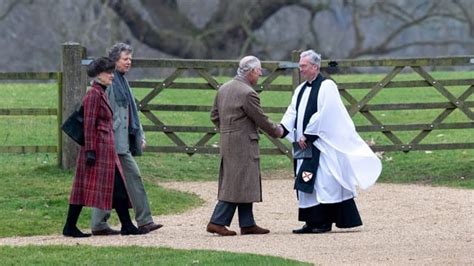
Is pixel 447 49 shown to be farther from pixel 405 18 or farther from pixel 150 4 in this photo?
pixel 150 4

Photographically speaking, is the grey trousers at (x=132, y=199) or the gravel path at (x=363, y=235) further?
the grey trousers at (x=132, y=199)

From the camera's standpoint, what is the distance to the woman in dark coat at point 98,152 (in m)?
13.3

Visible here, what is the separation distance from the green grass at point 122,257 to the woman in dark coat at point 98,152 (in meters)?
0.85

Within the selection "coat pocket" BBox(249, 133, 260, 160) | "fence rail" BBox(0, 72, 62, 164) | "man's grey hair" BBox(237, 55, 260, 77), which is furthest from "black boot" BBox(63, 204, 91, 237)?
"fence rail" BBox(0, 72, 62, 164)

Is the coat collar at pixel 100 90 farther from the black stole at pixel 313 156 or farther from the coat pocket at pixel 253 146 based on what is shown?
the black stole at pixel 313 156

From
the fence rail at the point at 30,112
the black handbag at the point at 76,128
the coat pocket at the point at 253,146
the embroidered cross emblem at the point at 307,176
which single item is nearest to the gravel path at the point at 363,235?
the embroidered cross emblem at the point at 307,176

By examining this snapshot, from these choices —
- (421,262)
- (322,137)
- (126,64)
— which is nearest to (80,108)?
(126,64)

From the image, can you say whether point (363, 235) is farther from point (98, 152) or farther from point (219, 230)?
point (98, 152)

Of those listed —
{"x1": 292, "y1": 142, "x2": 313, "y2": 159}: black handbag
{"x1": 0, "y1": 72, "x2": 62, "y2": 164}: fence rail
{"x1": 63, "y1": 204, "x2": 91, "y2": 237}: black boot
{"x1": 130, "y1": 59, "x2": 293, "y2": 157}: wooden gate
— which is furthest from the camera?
{"x1": 130, "y1": 59, "x2": 293, "y2": 157}: wooden gate

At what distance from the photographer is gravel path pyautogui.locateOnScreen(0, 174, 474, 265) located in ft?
40.1

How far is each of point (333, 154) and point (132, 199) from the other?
78.4 inches

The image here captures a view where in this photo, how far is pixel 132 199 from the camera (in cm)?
1390

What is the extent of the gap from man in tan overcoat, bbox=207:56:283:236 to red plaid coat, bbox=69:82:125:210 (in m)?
1.12

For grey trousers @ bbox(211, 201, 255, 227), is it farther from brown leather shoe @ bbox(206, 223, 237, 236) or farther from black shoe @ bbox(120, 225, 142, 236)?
black shoe @ bbox(120, 225, 142, 236)
